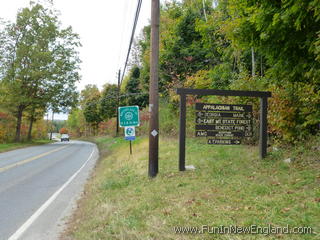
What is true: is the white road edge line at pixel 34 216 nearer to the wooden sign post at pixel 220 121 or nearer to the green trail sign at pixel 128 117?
the wooden sign post at pixel 220 121

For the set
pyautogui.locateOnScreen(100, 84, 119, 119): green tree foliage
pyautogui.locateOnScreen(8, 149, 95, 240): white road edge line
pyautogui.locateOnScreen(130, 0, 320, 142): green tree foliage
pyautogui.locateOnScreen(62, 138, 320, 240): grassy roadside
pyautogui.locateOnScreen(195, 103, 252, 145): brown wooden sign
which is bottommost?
pyautogui.locateOnScreen(8, 149, 95, 240): white road edge line

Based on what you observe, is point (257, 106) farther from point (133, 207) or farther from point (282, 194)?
point (133, 207)

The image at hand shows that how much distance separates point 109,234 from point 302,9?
5071mm

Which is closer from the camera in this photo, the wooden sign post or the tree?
the wooden sign post

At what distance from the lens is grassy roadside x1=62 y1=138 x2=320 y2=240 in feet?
13.5

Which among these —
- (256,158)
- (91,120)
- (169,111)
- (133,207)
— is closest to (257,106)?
(256,158)

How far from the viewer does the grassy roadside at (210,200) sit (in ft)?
13.5

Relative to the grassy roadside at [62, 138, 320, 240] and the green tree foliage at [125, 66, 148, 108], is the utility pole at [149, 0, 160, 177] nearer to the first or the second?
the grassy roadside at [62, 138, 320, 240]

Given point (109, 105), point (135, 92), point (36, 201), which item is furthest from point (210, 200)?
point (109, 105)

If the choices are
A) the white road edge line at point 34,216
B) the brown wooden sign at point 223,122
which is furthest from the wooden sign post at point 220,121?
the white road edge line at point 34,216

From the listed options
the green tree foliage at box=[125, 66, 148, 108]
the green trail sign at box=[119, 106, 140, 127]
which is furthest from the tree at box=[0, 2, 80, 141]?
the green trail sign at box=[119, 106, 140, 127]

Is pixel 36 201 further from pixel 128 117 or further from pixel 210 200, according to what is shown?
pixel 128 117

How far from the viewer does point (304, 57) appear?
620cm

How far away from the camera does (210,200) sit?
17.0 ft
